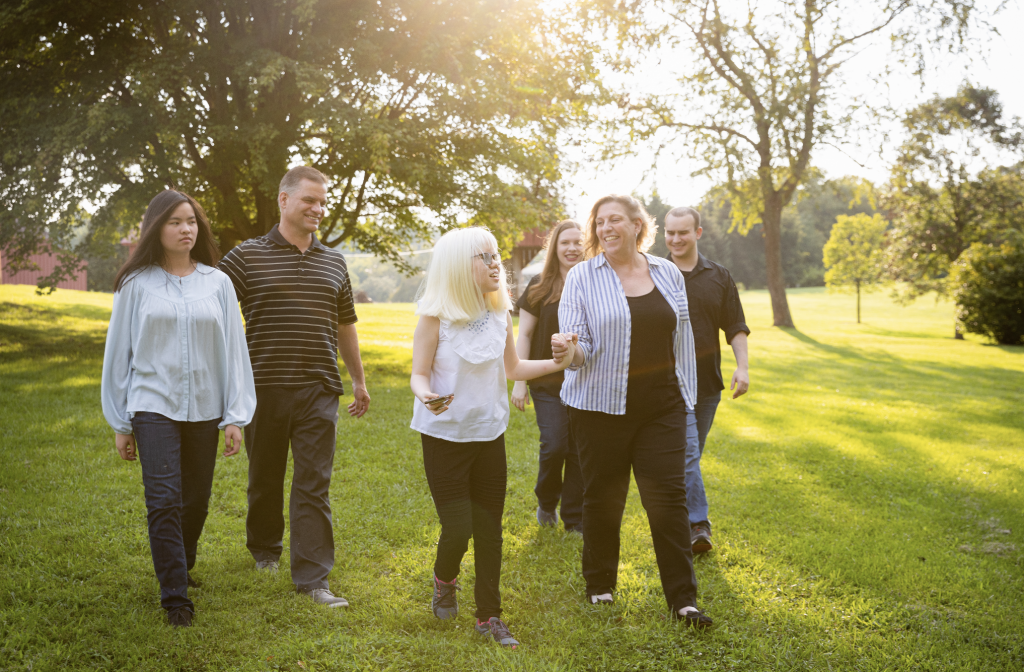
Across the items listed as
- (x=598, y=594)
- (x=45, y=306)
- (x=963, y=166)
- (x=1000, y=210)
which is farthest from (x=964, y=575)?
(x=963, y=166)

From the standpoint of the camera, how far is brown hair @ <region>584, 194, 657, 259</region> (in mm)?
3939

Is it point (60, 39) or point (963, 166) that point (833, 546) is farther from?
point (963, 166)

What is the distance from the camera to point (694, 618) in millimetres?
3752

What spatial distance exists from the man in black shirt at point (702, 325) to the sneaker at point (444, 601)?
1946mm

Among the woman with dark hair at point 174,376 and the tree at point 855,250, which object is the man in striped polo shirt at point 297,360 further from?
the tree at point 855,250

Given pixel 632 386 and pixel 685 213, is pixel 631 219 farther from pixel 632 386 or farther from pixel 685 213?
pixel 685 213

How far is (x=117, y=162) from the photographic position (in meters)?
12.1

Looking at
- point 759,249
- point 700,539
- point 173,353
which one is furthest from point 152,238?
point 759,249

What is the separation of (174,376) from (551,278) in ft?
8.92

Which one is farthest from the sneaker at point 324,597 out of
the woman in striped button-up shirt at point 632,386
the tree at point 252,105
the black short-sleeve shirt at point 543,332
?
the tree at point 252,105

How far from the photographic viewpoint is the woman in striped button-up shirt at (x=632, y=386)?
12.3 ft

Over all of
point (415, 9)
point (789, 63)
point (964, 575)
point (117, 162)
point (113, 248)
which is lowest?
point (964, 575)

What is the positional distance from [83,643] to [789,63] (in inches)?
1099

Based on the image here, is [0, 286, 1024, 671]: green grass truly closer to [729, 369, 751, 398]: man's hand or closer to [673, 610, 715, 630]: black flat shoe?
[673, 610, 715, 630]: black flat shoe
